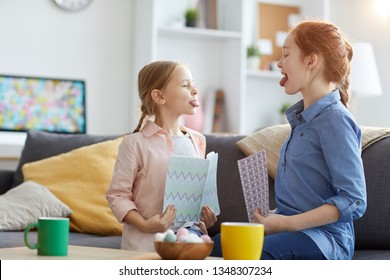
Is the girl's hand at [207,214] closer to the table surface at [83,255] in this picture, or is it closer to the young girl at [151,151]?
the young girl at [151,151]

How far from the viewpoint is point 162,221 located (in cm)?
187

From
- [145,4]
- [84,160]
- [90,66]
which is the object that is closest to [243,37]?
[145,4]

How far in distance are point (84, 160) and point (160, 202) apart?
2.49 ft

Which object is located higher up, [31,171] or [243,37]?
[243,37]

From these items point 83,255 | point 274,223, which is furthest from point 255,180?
point 83,255

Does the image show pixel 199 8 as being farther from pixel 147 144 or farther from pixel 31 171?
pixel 147 144

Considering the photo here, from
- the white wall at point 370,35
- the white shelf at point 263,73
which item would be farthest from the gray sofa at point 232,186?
the white wall at point 370,35

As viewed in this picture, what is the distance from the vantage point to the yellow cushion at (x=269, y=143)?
2.28 m

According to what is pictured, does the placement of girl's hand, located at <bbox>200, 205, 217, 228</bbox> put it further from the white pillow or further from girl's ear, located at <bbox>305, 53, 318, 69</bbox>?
the white pillow

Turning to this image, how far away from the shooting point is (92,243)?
7.44 ft

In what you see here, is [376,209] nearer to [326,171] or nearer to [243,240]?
[326,171]

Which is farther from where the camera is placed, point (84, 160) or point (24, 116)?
point (24, 116)

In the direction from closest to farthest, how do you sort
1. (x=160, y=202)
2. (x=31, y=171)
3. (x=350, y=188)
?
1. (x=350, y=188)
2. (x=160, y=202)
3. (x=31, y=171)

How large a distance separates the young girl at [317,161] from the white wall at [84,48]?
2.54 meters
